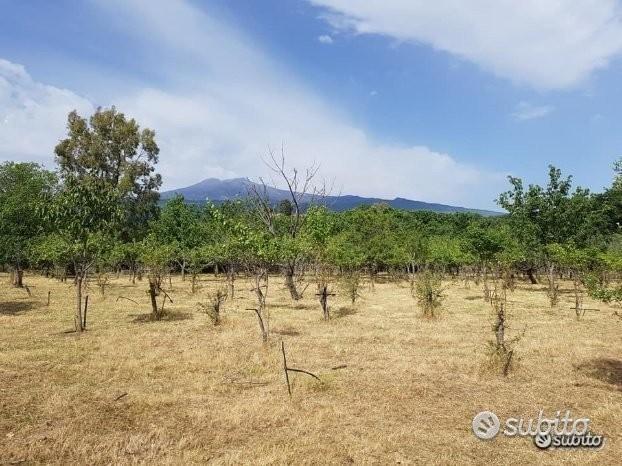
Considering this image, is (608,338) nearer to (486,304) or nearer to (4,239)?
(486,304)

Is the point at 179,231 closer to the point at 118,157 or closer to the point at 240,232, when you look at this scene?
the point at 118,157

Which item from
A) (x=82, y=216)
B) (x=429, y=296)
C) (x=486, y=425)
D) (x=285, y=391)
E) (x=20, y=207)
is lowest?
(x=285, y=391)

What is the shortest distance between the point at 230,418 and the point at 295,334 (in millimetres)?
10229

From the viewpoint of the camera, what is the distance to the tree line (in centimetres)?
2102

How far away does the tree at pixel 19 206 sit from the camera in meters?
33.1

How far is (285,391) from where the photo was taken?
41.2ft

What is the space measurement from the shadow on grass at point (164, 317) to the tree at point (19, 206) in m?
10.2

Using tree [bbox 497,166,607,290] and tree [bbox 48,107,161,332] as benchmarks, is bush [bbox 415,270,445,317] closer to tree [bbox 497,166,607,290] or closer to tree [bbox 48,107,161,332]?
tree [bbox 497,166,607,290]

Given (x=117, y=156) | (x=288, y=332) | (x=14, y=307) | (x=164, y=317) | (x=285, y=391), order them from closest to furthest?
(x=285, y=391)
(x=288, y=332)
(x=164, y=317)
(x=14, y=307)
(x=117, y=156)

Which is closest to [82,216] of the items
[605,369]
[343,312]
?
[343,312]

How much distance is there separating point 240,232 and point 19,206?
79.3 feet

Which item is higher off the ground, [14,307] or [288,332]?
[288,332]

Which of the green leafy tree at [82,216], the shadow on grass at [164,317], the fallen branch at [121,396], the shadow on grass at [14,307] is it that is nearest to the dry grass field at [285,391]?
the fallen branch at [121,396]

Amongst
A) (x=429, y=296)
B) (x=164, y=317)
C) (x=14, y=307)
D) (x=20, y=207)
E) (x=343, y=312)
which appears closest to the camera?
(x=164, y=317)
